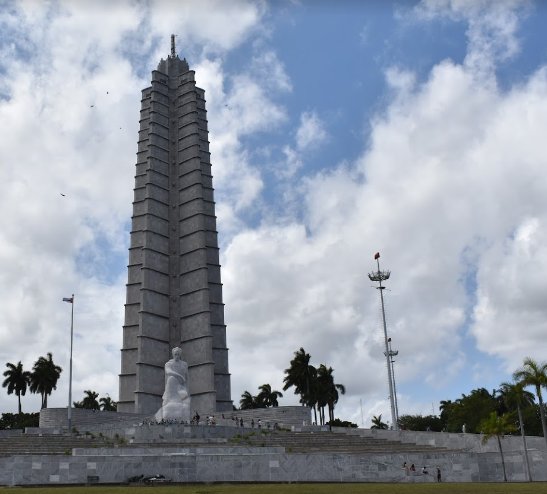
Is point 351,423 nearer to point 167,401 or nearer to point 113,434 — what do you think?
point 167,401

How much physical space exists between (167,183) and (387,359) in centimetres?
3702

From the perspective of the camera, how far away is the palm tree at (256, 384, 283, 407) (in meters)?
86.4

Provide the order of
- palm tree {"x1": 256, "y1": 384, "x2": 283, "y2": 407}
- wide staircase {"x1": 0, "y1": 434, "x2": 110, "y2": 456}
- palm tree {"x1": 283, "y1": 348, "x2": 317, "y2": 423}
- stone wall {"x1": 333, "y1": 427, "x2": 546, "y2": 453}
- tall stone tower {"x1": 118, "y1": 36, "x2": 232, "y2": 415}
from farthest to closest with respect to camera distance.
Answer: palm tree {"x1": 256, "y1": 384, "x2": 283, "y2": 407}
palm tree {"x1": 283, "y1": 348, "x2": 317, "y2": 423}
tall stone tower {"x1": 118, "y1": 36, "x2": 232, "y2": 415}
stone wall {"x1": 333, "y1": 427, "x2": 546, "y2": 453}
wide staircase {"x1": 0, "y1": 434, "x2": 110, "y2": 456}

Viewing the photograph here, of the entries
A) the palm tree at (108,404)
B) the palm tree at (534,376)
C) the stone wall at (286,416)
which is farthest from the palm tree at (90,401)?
the palm tree at (534,376)

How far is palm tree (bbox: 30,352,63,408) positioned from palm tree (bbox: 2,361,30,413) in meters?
1.31

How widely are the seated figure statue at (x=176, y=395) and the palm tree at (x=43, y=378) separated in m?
32.3

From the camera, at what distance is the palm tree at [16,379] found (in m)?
74.5

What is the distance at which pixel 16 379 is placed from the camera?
7450cm

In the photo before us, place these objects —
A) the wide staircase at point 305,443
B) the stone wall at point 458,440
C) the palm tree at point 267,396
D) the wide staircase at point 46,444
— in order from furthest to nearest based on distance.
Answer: the palm tree at point 267,396, the stone wall at point 458,440, the wide staircase at point 305,443, the wide staircase at point 46,444

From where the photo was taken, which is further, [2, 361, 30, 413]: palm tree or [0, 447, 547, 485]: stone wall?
[2, 361, 30, 413]: palm tree

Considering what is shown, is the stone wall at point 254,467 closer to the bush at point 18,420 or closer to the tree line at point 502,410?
the tree line at point 502,410

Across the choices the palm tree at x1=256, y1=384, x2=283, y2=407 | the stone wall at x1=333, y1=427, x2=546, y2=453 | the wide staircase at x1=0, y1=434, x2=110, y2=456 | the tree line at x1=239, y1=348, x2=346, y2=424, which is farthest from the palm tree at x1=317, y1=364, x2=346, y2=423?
the wide staircase at x1=0, y1=434, x2=110, y2=456

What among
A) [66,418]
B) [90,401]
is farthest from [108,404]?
[66,418]

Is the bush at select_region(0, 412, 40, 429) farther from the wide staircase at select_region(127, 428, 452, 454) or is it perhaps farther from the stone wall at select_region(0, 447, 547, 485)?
the stone wall at select_region(0, 447, 547, 485)
